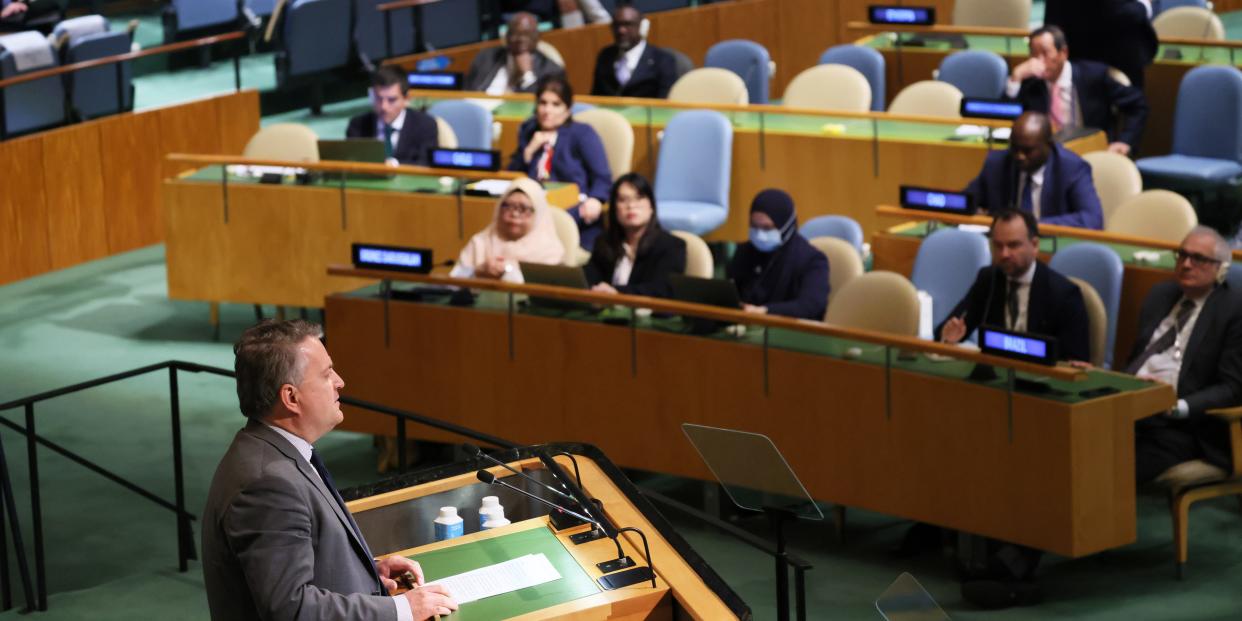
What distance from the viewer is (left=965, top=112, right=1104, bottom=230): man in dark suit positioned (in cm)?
714

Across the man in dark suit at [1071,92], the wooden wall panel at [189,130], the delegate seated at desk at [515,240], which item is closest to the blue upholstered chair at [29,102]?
the wooden wall panel at [189,130]

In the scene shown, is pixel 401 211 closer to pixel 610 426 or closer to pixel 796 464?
pixel 610 426

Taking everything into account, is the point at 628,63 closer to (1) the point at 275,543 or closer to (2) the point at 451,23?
(2) the point at 451,23

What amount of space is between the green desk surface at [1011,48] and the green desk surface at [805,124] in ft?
6.17

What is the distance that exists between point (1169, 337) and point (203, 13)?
8.44 m

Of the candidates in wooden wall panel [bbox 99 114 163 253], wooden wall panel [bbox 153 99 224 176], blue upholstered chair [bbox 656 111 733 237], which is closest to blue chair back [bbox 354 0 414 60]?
wooden wall panel [bbox 153 99 224 176]

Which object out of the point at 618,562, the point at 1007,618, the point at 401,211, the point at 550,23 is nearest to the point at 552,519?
the point at 618,562

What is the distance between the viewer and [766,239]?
651 centimetres

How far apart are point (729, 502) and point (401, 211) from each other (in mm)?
2542

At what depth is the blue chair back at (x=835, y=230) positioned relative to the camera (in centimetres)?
699

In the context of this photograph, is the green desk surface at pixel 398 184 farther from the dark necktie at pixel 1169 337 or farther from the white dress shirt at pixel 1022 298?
the dark necktie at pixel 1169 337

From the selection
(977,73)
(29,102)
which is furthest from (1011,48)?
(29,102)

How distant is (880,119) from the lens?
8469mm

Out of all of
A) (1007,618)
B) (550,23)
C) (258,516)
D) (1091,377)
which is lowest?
(1007,618)
